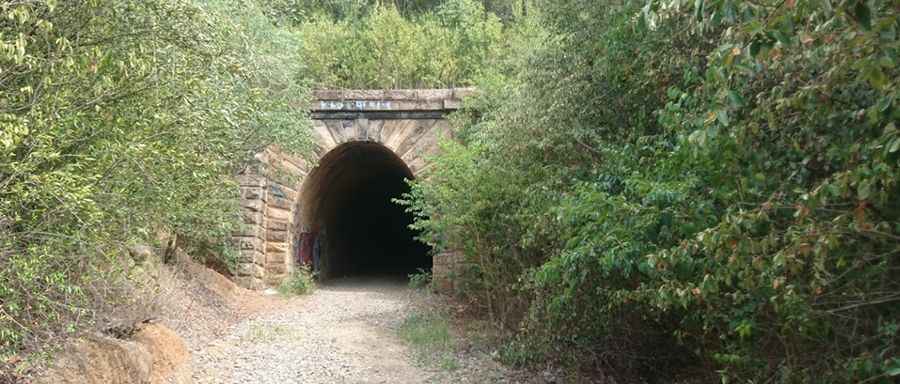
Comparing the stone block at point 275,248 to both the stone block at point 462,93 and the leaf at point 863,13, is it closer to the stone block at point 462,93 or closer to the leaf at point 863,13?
the stone block at point 462,93

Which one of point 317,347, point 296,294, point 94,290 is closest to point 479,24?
point 296,294

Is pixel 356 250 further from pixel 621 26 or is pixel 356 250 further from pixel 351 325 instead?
pixel 621 26

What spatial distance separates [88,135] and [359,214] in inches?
622

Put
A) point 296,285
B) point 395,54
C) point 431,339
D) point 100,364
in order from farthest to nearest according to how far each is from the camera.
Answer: point 395,54 → point 296,285 → point 431,339 → point 100,364

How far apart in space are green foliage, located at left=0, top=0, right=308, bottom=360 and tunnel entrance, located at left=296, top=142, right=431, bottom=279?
796 cm

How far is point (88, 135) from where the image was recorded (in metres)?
4.05

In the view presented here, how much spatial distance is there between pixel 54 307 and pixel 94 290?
92cm

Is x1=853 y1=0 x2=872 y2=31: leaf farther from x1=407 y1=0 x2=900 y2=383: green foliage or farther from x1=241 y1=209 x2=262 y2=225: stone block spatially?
x1=241 y1=209 x2=262 y2=225: stone block

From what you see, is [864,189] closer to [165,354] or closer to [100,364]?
[100,364]

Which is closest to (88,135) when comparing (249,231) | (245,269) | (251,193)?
(245,269)

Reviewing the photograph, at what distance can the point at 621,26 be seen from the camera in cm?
537

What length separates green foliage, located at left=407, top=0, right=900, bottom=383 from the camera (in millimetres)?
2395

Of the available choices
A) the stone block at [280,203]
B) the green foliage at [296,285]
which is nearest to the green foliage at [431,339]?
the green foliage at [296,285]

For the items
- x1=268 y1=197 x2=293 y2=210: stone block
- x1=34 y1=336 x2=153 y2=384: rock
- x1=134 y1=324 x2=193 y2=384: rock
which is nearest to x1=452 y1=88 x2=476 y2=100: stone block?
x1=268 y1=197 x2=293 y2=210: stone block
